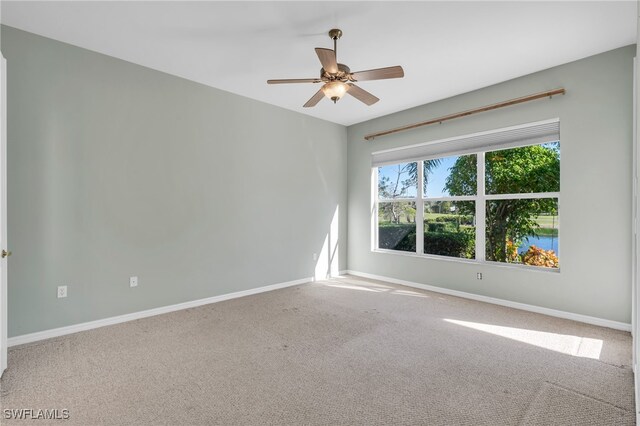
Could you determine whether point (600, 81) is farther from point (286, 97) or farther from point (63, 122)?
point (63, 122)

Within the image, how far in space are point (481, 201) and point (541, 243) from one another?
2.74 feet

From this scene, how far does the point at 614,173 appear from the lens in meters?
3.09

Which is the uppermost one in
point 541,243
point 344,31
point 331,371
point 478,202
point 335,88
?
point 344,31

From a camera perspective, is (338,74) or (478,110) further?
(478,110)

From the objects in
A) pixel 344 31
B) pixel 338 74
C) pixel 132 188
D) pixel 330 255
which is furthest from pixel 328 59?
pixel 330 255

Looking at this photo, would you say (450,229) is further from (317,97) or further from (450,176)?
(317,97)

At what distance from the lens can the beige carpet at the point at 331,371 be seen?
1.83 meters

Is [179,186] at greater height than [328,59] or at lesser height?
lesser

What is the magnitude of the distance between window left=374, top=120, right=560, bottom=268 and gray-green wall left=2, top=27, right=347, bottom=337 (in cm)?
177

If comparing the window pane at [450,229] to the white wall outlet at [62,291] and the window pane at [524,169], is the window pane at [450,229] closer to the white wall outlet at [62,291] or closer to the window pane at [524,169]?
the window pane at [524,169]

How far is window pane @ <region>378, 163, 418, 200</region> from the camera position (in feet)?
16.3

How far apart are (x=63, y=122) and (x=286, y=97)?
250cm

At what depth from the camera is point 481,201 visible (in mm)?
4160

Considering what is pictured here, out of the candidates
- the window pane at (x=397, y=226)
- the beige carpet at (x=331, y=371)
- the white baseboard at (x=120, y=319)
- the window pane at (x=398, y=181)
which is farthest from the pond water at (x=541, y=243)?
the white baseboard at (x=120, y=319)
